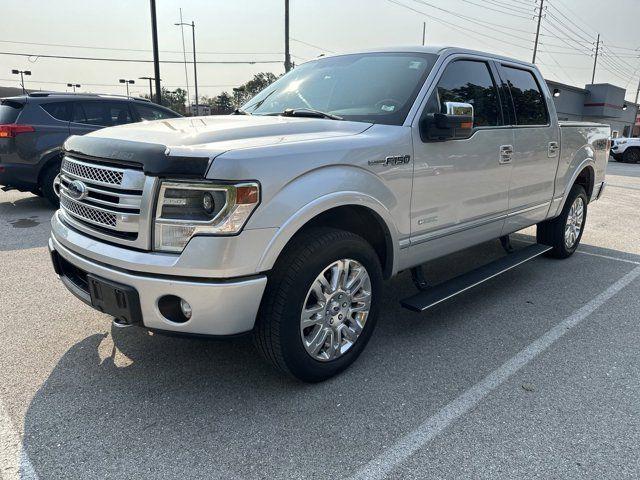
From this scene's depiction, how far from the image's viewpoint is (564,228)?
553 cm

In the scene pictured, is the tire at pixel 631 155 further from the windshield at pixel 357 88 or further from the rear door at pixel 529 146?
the windshield at pixel 357 88

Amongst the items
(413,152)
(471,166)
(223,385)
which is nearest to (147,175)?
(223,385)

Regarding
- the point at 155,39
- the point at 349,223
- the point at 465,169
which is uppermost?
the point at 155,39

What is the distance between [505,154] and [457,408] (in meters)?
2.25

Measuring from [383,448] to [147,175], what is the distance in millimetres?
1746

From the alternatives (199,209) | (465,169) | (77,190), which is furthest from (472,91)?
(77,190)

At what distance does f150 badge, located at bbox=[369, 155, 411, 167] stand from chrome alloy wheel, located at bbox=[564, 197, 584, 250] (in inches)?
129

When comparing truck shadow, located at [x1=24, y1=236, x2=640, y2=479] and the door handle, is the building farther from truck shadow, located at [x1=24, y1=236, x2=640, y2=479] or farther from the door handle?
truck shadow, located at [x1=24, y1=236, x2=640, y2=479]

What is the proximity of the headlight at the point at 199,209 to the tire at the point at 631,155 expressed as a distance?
26.5 meters

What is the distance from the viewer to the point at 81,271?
2801 mm

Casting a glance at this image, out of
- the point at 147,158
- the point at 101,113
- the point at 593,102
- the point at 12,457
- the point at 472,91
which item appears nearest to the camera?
the point at 12,457

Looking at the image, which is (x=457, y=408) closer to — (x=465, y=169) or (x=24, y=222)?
(x=465, y=169)

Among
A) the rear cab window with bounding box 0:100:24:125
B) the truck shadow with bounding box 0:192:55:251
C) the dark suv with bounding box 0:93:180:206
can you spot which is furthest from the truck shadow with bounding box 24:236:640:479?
the rear cab window with bounding box 0:100:24:125

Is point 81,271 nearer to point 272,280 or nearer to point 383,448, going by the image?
point 272,280
